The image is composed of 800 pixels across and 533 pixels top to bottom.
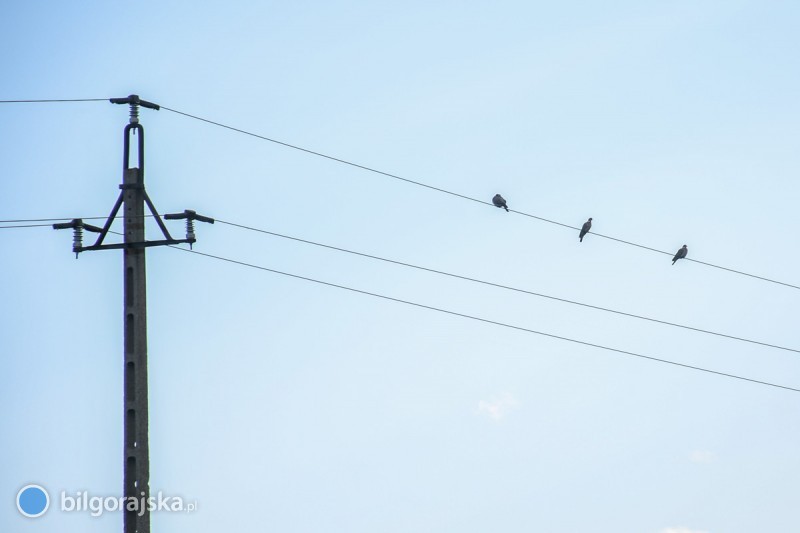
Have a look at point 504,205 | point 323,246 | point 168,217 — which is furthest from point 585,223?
point 168,217

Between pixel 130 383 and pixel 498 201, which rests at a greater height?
pixel 498 201

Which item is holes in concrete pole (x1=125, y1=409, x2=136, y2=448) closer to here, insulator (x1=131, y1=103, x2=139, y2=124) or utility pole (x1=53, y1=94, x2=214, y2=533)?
utility pole (x1=53, y1=94, x2=214, y2=533)

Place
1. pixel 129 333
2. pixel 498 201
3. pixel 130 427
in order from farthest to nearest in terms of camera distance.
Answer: pixel 498 201
pixel 129 333
pixel 130 427

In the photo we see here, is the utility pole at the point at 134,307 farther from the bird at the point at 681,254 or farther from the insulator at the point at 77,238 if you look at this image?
the bird at the point at 681,254

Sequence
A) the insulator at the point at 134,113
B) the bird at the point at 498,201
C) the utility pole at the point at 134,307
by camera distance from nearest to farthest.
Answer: the utility pole at the point at 134,307, the insulator at the point at 134,113, the bird at the point at 498,201

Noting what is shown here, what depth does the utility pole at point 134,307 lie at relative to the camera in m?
19.3

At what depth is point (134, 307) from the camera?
1983cm

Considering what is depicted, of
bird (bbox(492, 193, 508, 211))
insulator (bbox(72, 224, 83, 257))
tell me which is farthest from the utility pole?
bird (bbox(492, 193, 508, 211))

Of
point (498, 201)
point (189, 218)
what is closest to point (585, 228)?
point (498, 201)

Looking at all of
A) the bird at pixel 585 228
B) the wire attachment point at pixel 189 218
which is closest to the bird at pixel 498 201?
the bird at pixel 585 228

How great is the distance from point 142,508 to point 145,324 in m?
2.39

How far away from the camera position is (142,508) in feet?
62.7

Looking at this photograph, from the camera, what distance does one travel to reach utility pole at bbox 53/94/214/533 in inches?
758

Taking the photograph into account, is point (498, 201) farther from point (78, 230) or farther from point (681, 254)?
point (78, 230)
